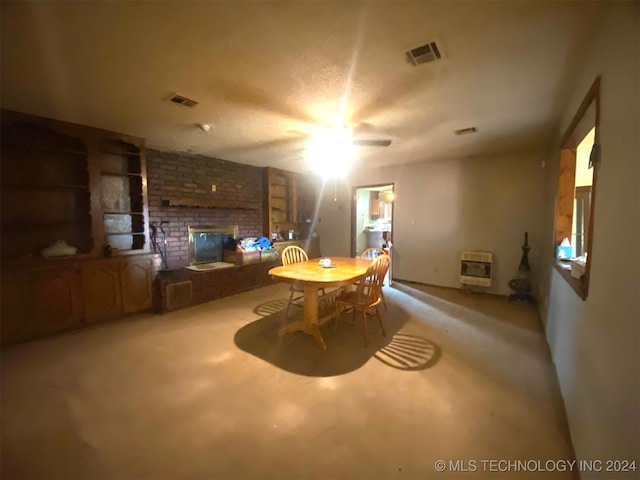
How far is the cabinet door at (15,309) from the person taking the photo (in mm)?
2609

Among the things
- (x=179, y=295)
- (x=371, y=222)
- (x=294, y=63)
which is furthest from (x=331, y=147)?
(x=371, y=222)

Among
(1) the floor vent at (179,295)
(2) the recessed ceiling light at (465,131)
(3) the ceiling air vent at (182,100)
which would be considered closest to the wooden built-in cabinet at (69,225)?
(1) the floor vent at (179,295)

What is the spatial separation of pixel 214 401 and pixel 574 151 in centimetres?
384

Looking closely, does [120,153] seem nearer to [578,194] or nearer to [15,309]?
[15,309]

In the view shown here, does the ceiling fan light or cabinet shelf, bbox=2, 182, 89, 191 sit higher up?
the ceiling fan light

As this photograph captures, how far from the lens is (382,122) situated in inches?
113

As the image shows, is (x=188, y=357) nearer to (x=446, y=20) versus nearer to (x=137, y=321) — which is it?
(x=137, y=321)

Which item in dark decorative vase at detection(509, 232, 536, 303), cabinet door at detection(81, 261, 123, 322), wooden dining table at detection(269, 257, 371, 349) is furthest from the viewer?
dark decorative vase at detection(509, 232, 536, 303)

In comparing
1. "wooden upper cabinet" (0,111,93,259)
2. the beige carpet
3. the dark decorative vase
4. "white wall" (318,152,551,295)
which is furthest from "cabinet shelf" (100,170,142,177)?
the dark decorative vase

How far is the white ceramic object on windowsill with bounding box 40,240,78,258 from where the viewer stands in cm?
291

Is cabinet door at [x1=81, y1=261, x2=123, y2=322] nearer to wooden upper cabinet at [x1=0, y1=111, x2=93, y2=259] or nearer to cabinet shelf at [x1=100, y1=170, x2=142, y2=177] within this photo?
wooden upper cabinet at [x1=0, y1=111, x2=93, y2=259]

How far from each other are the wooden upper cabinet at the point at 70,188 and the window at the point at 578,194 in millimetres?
4450

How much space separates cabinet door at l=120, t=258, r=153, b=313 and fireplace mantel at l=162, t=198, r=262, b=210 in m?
0.96

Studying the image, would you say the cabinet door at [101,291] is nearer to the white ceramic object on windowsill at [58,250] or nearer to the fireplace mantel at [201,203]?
the white ceramic object on windowsill at [58,250]
